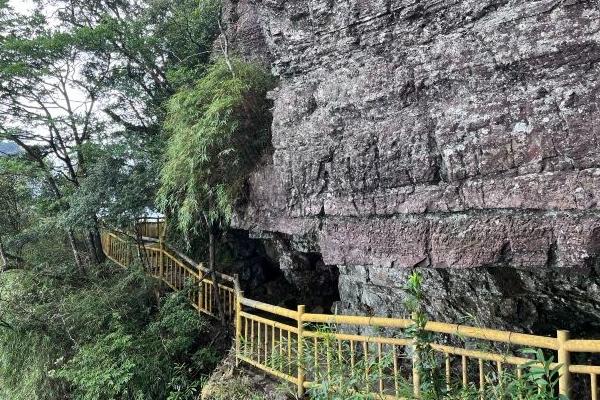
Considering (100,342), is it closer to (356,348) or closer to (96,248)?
(356,348)

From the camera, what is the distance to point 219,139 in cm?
532

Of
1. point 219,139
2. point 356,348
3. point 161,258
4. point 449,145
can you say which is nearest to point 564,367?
point 449,145

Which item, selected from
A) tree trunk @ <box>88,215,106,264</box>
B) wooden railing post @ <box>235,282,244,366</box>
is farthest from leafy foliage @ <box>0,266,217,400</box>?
tree trunk @ <box>88,215,106,264</box>

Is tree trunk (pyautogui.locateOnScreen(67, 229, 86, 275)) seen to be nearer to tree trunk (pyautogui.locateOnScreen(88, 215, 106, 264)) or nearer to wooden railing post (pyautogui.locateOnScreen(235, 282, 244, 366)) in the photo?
tree trunk (pyautogui.locateOnScreen(88, 215, 106, 264))

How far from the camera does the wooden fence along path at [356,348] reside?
8.18 ft

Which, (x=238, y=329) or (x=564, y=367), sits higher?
(x=564, y=367)

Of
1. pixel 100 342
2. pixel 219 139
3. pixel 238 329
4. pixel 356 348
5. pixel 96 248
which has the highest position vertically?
Answer: pixel 219 139

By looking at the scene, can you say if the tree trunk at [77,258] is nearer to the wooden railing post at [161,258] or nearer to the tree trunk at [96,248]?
the tree trunk at [96,248]

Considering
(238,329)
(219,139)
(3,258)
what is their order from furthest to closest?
(3,258), (219,139), (238,329)

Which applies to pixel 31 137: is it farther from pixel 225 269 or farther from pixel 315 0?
pixel 315 0

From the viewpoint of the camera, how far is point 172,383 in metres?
5.46

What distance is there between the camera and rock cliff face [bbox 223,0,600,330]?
9.04ft

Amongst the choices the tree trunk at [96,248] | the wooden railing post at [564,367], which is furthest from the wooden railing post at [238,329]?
the tree trunk at [96,248]

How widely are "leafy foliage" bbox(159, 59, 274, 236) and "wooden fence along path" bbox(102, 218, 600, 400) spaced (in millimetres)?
1357
